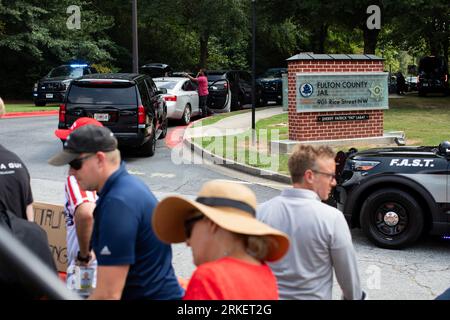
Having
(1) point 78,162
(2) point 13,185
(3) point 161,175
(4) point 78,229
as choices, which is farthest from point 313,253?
(3) point 161,175

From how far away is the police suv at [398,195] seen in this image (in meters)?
6.86

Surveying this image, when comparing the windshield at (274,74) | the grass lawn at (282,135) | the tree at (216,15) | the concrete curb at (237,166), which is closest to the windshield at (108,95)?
the concrete curb at (237,166)

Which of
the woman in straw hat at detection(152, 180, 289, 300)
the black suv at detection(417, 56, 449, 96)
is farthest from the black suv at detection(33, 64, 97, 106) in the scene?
the woman in straw hat at detection(152, 180, 289, 300)

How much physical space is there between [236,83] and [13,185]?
68.5 ft

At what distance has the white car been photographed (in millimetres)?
18656

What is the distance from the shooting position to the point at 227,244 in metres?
2.34

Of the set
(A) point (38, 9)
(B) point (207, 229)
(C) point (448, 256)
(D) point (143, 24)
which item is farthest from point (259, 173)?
(D) point (143, 24)

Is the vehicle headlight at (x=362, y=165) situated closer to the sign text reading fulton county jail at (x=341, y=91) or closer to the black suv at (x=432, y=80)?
the sign text reading fulton county jail at (x=341, y=91)

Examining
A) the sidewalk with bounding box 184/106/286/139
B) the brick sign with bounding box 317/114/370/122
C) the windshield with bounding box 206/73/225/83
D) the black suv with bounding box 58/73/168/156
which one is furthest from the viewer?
the windshield with bounding box 206/73/225/83

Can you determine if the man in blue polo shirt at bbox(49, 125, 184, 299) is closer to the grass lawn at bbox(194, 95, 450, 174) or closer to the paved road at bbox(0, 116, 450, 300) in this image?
the paved road at bbox(0, 116, 450, 300)

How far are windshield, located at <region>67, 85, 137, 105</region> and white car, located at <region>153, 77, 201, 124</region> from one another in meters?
5.76

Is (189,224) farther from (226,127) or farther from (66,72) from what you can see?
(66,72)

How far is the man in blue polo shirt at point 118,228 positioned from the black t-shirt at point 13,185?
89 centimetres
